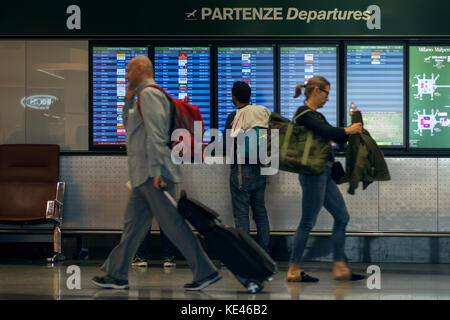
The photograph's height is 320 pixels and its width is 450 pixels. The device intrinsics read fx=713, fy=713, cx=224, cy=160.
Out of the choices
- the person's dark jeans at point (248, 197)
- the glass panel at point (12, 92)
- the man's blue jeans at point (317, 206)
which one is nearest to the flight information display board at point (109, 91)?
the glass panel at point (12, 92)

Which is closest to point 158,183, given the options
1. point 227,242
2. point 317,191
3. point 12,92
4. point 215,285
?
point 227,242

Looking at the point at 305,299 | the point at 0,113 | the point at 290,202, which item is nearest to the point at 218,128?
the point at 290,202

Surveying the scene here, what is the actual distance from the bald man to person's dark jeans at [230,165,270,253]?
61.4 inches

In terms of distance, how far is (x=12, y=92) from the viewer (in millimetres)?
8516

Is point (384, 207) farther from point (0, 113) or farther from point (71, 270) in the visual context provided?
point (0, 113)

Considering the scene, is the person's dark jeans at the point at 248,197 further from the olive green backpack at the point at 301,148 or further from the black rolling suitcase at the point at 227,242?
the black rolling suitcase at the point at 227,242

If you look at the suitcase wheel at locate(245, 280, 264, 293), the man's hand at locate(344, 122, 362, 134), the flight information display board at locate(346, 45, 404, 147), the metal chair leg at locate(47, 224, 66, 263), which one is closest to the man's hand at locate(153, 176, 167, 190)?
the suitcase wheel at locate(245, 280, 264, 293)

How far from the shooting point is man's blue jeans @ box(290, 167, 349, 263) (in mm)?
6160

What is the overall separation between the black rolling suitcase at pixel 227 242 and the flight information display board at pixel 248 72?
9.54 ft

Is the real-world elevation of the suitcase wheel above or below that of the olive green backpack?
below

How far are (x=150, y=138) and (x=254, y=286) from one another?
4.82ft

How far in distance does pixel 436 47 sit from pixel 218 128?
269 centimetres

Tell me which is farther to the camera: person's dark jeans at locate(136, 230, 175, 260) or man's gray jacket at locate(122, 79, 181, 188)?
person's dark jeans at locate(136, 230, 175, 260)

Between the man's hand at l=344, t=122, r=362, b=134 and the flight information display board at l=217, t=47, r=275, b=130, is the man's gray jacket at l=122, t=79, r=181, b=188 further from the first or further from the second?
the flight information display board at l=217, t=47, r=275, b=130
